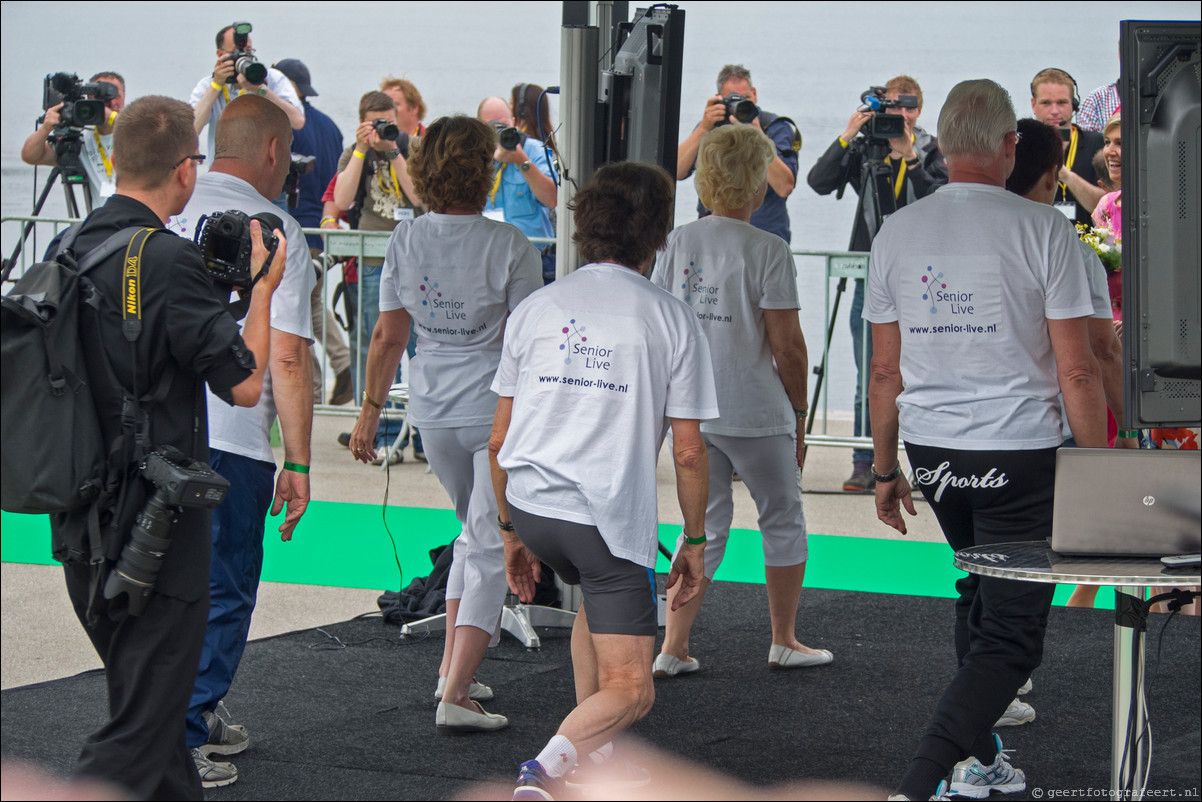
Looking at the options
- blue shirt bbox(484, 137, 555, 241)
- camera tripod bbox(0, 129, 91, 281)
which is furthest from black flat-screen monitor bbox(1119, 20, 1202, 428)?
camera tripod bbox(0, 129, 91, 281)

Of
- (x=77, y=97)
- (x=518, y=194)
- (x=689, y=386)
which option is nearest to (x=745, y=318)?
(x=689, y=386)

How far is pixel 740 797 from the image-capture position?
127 inches

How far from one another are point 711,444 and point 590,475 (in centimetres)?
139

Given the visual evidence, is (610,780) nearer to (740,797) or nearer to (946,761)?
(740,797)

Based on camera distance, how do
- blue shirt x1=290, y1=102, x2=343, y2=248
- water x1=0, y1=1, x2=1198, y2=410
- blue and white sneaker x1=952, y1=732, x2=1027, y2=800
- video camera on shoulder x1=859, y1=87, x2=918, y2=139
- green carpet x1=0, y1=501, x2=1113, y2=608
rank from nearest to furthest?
blue and white sneaker x1=952, y1=732, x2=1027, y2=800 → green carpet x1=0, y1=501, x2=1113, y2=608 → video camera on shoulder x1=859, y1=87, x2=918, y2=139 → blue shirt x1=290, y1=102, x2=343, y2=248 → water x1=0, y1=1, x2=1198, y2=410

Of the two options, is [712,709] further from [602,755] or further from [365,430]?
[365,430]

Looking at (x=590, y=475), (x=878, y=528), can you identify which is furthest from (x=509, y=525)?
(x=878, y=528)

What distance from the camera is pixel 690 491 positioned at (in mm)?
2871

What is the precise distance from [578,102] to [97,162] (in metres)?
4.31

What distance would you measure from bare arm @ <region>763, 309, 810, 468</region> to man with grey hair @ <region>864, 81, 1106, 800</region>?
0.83 metres

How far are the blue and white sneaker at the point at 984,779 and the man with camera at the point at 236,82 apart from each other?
16.9 feet

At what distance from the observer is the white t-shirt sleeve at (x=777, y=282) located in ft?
13.0

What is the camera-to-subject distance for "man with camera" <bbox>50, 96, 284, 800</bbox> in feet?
7.94

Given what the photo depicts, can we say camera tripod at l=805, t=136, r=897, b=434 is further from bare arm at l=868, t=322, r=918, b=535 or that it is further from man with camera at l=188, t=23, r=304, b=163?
man with camera at l=188, t=23, r=304, b=163
